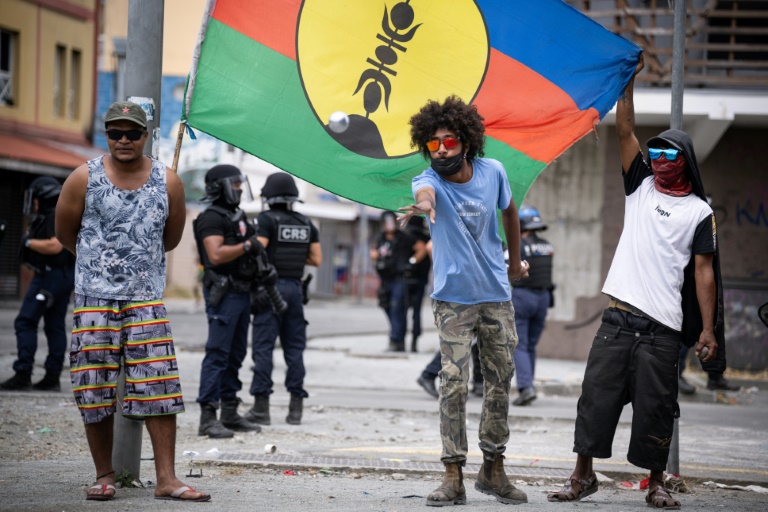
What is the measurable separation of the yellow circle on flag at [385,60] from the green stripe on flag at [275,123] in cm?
9

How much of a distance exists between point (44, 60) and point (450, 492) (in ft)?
88.0

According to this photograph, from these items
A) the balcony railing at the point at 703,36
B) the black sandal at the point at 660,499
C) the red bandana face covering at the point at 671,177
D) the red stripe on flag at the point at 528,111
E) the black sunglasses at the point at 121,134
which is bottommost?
the black sandal at the point at 660,499

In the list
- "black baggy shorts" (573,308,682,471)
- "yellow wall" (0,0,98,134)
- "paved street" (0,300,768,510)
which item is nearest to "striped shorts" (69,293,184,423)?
"paved street" (0,300,768,510)

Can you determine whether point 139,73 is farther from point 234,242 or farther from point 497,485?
point 497,485

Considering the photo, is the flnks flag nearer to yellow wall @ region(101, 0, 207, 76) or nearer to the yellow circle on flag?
the yellow circle on flag

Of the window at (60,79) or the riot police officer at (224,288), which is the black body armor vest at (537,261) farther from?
the window at (60,79)

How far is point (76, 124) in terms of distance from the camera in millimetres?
31109

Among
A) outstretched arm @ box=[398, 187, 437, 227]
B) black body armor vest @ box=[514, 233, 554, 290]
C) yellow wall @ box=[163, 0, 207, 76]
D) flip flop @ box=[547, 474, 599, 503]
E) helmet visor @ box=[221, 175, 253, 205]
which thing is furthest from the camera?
yellow wall @ box=[163, 0, 207, 76]

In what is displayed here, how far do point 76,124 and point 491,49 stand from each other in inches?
1043

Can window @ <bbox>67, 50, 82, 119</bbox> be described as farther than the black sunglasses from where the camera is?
Yes

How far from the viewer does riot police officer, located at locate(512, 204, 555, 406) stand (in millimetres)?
10727

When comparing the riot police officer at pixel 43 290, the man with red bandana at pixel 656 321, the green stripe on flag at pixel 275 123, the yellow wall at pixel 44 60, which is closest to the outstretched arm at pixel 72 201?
the green stripe on flag at pixel 275 123

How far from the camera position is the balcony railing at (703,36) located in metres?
14.2

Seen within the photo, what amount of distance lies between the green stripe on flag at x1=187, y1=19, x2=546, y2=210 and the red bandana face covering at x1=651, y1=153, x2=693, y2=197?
56.5 inches
